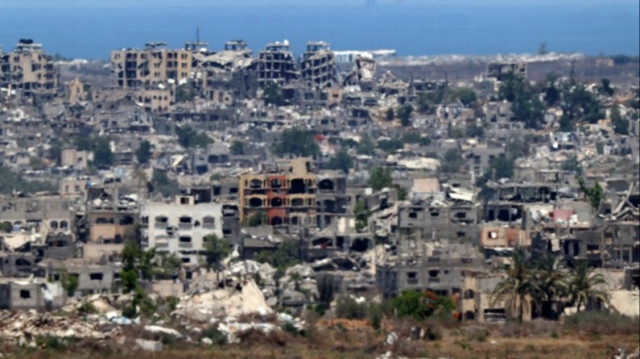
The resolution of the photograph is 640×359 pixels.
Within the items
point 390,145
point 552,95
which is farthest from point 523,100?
point 390,145

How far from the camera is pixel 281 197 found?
4300 cm

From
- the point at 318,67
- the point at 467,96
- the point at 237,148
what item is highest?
the point at 318,67

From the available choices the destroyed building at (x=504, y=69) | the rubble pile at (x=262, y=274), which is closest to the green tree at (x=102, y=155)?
the destroyed building at (x=504, y=69)

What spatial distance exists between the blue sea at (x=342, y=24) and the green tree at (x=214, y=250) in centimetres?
374

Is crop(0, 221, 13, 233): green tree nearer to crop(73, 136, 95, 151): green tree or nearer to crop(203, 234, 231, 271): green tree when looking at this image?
crop(203, 234, 231, 271): green tree

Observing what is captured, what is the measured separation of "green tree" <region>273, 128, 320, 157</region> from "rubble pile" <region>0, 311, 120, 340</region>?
28.5 metres

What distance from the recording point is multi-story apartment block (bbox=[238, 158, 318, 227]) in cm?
4222

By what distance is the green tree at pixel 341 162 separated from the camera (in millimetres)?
55156

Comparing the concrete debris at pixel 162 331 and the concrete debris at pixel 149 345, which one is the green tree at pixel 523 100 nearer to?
the concrete debris at pixel 162 331

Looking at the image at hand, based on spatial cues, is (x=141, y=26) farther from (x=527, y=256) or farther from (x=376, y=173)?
(x=527, y=256)

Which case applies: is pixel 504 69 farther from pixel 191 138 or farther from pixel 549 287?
Result: pixel 549 287

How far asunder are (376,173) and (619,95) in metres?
22.3

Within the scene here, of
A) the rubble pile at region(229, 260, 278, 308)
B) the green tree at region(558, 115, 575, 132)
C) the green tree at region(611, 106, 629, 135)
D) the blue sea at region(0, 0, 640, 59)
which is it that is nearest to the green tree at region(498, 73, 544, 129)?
the green tree at region(558, 115, 575, 132)

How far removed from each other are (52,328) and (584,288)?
22.5ft
